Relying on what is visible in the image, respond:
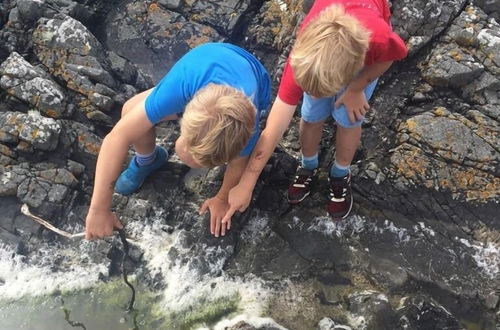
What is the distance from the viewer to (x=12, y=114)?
4.85m

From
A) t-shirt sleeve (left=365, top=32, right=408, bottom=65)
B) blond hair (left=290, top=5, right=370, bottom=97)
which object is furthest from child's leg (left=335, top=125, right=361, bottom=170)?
blond hair (left=290, top=5, right=370, bottom=97)

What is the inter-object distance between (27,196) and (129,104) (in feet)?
4.55

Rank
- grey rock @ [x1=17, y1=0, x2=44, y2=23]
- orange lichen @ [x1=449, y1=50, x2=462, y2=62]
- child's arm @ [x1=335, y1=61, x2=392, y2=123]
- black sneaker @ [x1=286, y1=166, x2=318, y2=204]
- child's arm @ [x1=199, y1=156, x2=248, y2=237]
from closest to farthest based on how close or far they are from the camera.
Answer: child's arm @ [x1=335, y1=61, x2=392, y2=123], child's arm @ [x1=199, y1=156, x2=248, y2=237], black sneaker @ [x1=286, y1=166, x2=318, y2=204], orange lichen @ [x1=449, y1=50, x2=462, y2=62], grey rock @ [x1=17, y1=0, x2=44, y2=23]

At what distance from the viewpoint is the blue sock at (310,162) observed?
4691 millimetres

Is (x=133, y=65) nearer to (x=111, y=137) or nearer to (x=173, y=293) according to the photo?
(x=111, y=137)

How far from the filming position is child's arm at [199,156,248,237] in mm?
3828

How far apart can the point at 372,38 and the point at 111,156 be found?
6.70 feet

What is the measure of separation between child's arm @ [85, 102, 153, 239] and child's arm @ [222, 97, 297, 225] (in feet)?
2.68

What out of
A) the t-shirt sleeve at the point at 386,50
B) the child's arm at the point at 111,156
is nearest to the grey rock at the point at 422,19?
the t-shirt sleeve at the point at 386,50

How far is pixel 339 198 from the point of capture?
4680mm

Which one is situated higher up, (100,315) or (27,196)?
(27,196)

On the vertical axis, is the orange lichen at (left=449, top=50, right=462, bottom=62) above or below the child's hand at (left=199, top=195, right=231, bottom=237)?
above

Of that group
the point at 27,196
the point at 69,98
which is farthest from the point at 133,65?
the point at 27,196

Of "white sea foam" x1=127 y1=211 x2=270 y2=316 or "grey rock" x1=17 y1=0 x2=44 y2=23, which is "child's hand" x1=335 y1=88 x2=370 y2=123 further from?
"grey rock" x1=17 y1=0 x2=44 y2=23
